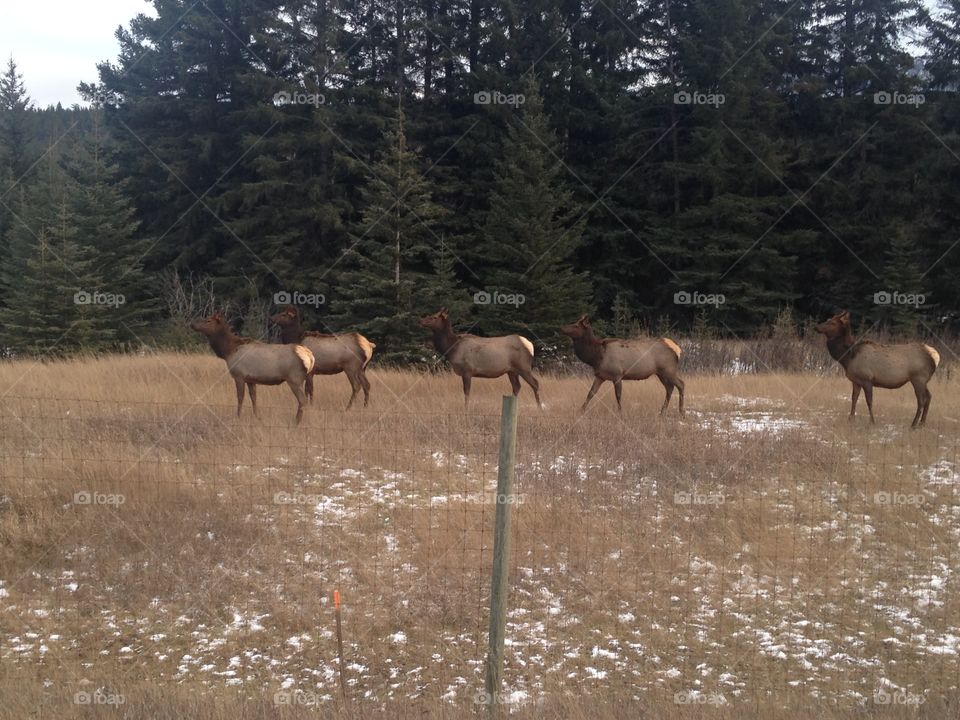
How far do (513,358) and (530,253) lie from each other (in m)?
11.3

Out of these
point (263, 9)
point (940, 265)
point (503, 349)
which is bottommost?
point (503, 349)

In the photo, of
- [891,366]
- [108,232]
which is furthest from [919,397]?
[108,232]

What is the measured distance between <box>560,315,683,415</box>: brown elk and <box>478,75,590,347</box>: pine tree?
32.9 feet

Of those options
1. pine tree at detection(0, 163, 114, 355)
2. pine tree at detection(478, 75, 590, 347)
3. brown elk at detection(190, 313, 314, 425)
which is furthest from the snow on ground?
pine tree at detection(0, 163, 114, 355)

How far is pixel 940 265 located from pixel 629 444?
79.6ft

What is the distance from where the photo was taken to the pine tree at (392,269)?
24.2m

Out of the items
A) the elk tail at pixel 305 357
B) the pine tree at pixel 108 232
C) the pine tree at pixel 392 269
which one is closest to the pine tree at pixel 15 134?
the pine tree at pixel 108 232

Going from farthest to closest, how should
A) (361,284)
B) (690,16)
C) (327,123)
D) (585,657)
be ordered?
(690,16)
(327,123)
(361,284)
(585,657)

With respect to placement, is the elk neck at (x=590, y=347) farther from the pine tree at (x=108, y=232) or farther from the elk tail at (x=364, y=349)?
the pine tree at (x=108, y=232)

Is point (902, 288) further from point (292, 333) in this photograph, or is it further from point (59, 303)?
point (59, 303)

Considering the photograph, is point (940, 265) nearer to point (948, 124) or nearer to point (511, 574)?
point (948, 124)

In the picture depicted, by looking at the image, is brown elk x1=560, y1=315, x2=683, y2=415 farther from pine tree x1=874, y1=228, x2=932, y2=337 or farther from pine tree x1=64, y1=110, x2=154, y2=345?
pine tree x1=64, y1=110, x2=154, y2=345

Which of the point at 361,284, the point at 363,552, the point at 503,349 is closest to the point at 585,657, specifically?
the point at 363,552

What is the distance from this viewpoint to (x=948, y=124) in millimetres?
30656
